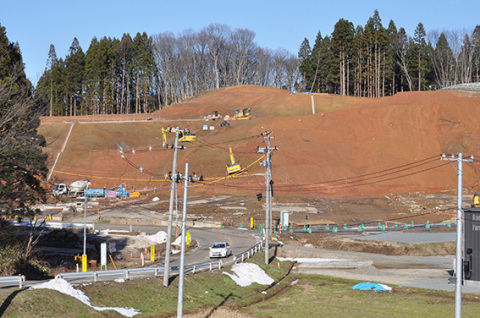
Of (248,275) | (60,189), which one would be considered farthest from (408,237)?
(60,189)

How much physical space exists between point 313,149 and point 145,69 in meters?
72.4

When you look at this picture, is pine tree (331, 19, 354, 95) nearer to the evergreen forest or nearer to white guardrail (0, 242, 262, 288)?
the evergreen forest

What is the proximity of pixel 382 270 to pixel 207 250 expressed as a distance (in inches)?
679

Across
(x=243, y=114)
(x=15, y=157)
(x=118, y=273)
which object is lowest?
(x=118, y=273)

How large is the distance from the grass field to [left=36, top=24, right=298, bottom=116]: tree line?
121 m

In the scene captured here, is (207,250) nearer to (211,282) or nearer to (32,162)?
(211,282)

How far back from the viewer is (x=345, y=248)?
60.3 metres

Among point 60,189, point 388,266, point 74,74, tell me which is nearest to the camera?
point 388,266

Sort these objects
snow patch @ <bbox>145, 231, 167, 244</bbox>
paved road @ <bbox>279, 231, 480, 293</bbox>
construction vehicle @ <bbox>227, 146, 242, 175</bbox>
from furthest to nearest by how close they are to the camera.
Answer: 1. construction vehicle @ <bbox>227, 146, 242, 175</bbox>
2. snow patch @ <bbox>145, 231, 167, 244</bbox>
3. paved road @ <bbox>279, 231, 480, 293</bbox>

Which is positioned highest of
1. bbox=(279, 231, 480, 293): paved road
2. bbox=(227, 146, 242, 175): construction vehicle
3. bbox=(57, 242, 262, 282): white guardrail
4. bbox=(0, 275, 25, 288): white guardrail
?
bbox=(227, 146, 242, 175): construction vehicle

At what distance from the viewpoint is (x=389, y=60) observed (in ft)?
484

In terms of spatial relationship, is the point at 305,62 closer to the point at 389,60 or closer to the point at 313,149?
the point at 389,60

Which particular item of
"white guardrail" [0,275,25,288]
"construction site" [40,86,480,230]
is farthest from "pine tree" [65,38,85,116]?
"white guardrail" [0,275,25,288]

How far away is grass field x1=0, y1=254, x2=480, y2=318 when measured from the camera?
25.4m
